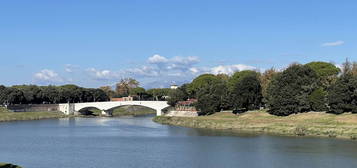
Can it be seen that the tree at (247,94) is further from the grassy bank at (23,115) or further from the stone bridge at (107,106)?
the grassy bank at (23,115)

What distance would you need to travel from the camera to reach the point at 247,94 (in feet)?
273

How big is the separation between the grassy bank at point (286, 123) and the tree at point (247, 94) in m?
2.01

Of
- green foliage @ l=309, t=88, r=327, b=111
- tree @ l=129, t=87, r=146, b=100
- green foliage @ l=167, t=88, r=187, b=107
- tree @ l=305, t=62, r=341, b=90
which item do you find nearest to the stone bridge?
green foliage @ l=167, t=88, r=187, b=107

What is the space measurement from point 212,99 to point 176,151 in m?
40.3

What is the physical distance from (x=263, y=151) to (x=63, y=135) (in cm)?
2877

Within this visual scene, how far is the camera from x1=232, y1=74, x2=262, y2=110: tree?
274 feet

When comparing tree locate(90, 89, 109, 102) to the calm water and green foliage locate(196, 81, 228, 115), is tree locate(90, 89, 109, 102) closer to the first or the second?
green foliage locate(196, 81, 228, 115)

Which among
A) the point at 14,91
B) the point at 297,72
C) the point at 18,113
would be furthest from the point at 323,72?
the point at 14,91

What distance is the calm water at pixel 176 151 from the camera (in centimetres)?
4103

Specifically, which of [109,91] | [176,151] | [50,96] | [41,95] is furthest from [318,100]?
[109,91]

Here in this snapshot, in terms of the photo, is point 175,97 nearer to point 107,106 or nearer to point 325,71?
point 107,106

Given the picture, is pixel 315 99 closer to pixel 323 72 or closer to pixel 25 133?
pixel 323 72

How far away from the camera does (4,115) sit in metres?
104

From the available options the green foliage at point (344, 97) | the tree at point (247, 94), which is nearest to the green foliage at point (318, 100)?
the green foliage at point (344, 97)
